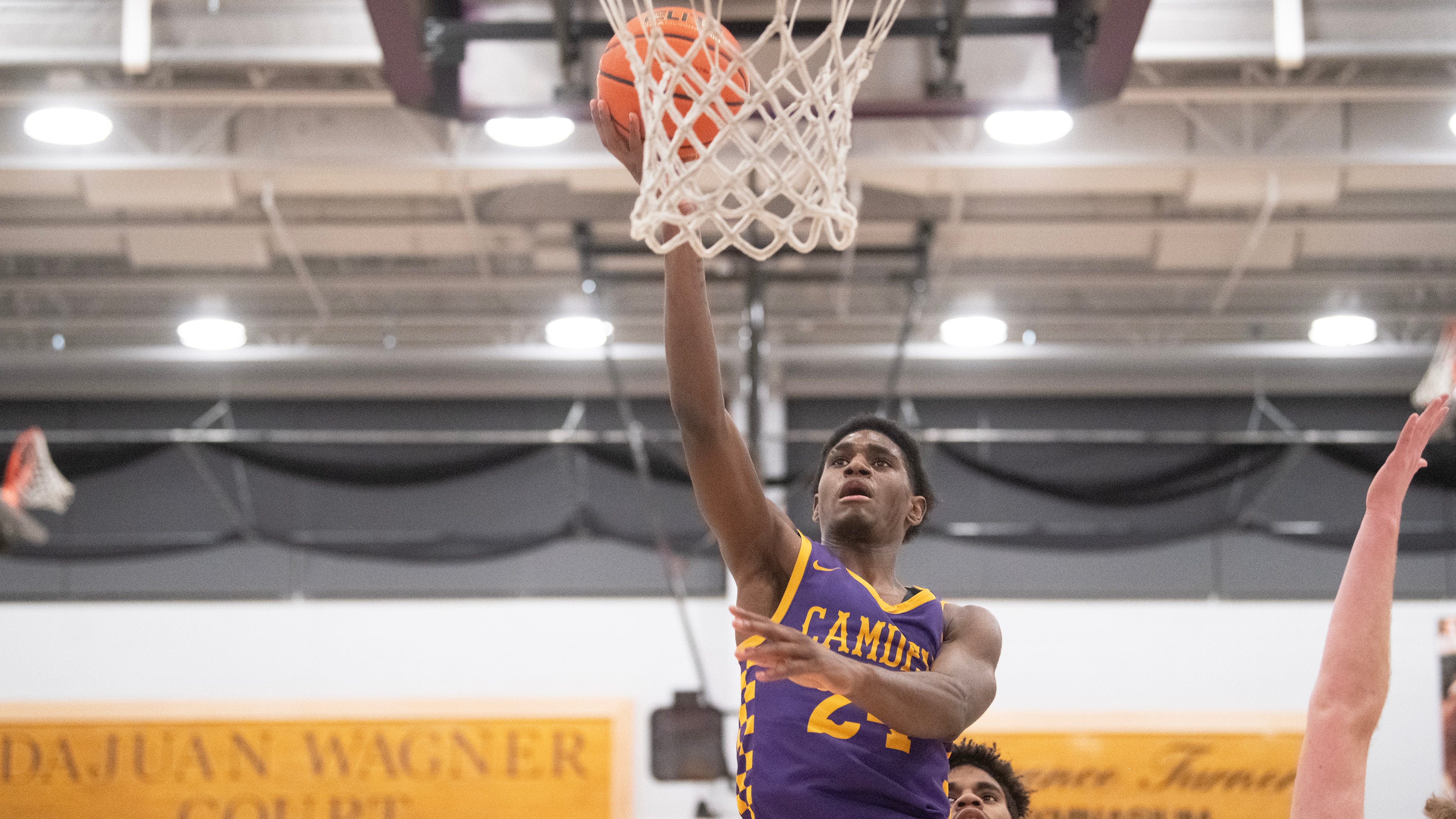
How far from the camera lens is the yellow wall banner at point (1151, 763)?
8.89m

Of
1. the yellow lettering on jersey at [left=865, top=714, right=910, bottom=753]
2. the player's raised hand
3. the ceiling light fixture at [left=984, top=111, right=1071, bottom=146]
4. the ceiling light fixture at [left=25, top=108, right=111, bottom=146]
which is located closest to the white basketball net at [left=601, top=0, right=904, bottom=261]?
the yellow lettering on jersey at [left=865, top=714, right=910, bottom=753]

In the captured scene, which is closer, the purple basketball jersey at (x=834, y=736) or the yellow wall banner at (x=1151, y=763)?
the purple basketball jersey at (x=834, y=736)

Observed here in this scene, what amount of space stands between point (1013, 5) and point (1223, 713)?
17.9 feet

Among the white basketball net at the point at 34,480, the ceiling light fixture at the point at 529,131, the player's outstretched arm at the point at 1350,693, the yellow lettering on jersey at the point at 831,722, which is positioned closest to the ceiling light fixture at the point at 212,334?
the white basketball net at the point at 34,480

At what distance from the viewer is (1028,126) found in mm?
7238

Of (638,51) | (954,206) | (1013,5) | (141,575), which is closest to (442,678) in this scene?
(141,575)

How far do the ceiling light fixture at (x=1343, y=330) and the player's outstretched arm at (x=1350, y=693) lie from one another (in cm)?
975

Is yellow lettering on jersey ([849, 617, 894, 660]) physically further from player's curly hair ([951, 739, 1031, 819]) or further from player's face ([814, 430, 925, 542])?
player's curly hair ([951, 739, 1031, 819])

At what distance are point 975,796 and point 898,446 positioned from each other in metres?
0.93

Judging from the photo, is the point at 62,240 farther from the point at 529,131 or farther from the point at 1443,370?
the point at 1443,370

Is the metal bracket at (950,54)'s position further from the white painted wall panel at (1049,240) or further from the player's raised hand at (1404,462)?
the white painted wall panel at (1049,240)

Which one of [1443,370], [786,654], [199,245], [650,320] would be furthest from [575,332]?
[786,654]

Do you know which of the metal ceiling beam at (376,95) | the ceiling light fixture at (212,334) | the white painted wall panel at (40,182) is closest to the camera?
the metal ceiling beam at (376,95)

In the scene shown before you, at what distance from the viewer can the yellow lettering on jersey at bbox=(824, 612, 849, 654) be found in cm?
256
